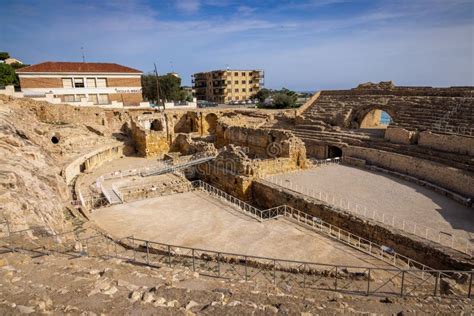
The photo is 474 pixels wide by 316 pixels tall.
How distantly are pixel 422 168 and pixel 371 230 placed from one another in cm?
856

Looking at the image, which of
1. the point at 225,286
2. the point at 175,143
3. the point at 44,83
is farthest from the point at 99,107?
the point at 225,286

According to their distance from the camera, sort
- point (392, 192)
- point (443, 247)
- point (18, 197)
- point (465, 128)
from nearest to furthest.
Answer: point (18, 197) → point (443, 247) → point (392, 192) → point (465, 128)

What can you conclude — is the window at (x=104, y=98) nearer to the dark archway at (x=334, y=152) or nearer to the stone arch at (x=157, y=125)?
the stone arch at (x=157, y=125)

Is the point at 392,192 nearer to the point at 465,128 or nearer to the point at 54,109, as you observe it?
the point at 465,128

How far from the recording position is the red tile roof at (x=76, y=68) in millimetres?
32594

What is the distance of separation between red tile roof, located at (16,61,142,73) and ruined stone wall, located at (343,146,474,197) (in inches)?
1103

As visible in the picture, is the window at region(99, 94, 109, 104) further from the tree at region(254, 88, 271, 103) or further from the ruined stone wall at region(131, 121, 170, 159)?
the tree at region(254, 88, 271, 103)

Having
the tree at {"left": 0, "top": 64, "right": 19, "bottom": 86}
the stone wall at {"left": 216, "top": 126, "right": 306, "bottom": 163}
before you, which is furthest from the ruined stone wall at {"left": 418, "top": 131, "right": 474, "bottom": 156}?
the tree at {"left": 0, "top": 64, "right": 19, "bottom": 86}

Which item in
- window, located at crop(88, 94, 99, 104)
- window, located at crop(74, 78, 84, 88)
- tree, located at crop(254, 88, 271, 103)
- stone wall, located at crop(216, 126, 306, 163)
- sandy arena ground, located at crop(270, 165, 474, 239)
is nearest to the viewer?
sandy arena ground, located at crop(270, 165, 474, 239)

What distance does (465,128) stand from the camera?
20.6m

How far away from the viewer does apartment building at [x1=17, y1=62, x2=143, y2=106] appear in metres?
32.1

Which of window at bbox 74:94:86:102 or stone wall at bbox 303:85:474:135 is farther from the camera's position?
window at bbox 74:94:86:102

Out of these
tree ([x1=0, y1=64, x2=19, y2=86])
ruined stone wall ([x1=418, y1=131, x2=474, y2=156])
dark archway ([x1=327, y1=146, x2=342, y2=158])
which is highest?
tree ([x1=0, y1=64, x2=19, y2=86])

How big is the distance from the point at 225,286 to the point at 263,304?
3.84 feet
